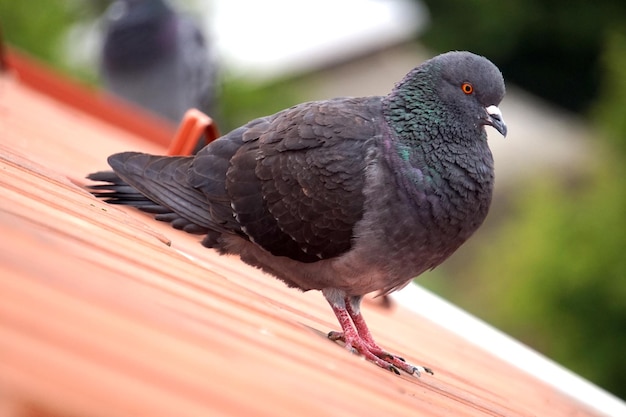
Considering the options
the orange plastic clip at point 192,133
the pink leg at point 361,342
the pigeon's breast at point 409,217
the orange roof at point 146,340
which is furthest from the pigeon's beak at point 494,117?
the orange plastic clip at point 192,133

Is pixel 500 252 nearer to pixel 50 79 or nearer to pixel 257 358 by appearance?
pixel 50 79

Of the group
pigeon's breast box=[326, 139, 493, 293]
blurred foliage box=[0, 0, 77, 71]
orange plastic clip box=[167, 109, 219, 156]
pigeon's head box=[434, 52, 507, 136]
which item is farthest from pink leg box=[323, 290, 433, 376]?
blurred foliage box=[0, 0, 77, 71]

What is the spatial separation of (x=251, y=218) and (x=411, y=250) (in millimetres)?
776

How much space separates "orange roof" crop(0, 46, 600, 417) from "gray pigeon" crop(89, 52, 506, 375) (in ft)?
0.70

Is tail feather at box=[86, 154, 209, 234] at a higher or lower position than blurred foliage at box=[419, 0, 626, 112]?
lower

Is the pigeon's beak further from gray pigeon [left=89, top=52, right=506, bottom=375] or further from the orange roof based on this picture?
the orange roof

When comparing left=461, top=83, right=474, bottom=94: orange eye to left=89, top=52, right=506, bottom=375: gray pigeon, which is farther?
left=461, top=83, right=474, bottom=94: orange eye

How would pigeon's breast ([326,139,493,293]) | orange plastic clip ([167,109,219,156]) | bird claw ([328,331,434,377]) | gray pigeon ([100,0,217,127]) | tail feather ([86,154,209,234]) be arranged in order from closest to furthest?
bird claw ([328,331,434,377]) < pigeon's breast ([326,139,493,293]) < tail feather ([86,154,209,234]) < orange plastic clip ([167,109,219,156]) < gray pigeon ([100,0,217,127])

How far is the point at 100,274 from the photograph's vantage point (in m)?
2.42

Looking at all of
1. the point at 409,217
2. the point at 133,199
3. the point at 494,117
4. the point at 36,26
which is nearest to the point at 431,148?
the point at 409,217

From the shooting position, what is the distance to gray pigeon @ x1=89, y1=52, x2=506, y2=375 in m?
4.35

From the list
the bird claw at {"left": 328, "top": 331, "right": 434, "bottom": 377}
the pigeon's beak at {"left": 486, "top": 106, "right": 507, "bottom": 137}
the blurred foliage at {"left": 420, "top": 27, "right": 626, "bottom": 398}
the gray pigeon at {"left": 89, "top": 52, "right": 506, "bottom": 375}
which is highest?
the blurred foliage at {"left": 420, "top": 27, "right": 626, "bottom": 398}

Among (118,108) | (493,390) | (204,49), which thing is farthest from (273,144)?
(204,49)

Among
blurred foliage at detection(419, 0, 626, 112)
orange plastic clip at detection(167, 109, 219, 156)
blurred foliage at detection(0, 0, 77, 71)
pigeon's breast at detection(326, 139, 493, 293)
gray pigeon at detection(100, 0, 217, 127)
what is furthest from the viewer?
blurred foliage at detection(419, 0, 626, 112)
